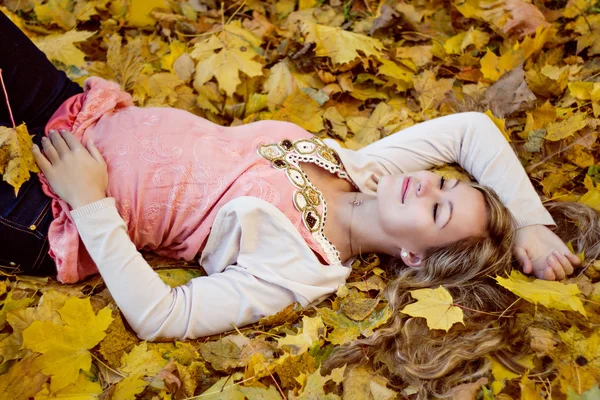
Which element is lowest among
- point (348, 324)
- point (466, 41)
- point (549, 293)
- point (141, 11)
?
point (348, 324)

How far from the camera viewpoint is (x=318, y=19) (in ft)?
10.7

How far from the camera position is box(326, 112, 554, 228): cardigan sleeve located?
2361 mm

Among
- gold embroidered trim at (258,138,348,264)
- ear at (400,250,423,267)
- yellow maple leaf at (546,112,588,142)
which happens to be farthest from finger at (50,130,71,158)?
yellow maple leaf at (546,112,588,142)

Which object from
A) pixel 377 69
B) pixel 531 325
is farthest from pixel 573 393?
pixel 377 69

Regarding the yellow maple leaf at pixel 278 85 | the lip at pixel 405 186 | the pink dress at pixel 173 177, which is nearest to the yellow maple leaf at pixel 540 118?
the lip at pixel 405 186

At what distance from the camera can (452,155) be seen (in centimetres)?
255

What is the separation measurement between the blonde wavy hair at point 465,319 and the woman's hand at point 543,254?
7cm

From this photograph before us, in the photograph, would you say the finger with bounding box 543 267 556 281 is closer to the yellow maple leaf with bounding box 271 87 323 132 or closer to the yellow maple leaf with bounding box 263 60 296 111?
the yellow maple leaf with bounding box 271 87 323 132

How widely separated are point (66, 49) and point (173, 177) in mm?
1215

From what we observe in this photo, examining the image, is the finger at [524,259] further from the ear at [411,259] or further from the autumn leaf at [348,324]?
the autumn leaf at [348,324]

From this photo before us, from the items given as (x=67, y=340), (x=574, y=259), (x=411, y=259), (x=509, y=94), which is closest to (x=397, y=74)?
(x=509, y=94)

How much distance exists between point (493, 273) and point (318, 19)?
1946mm

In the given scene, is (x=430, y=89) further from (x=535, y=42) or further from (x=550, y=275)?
(x=550, y=275)

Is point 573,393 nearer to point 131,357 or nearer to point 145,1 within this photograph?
point 131,357
